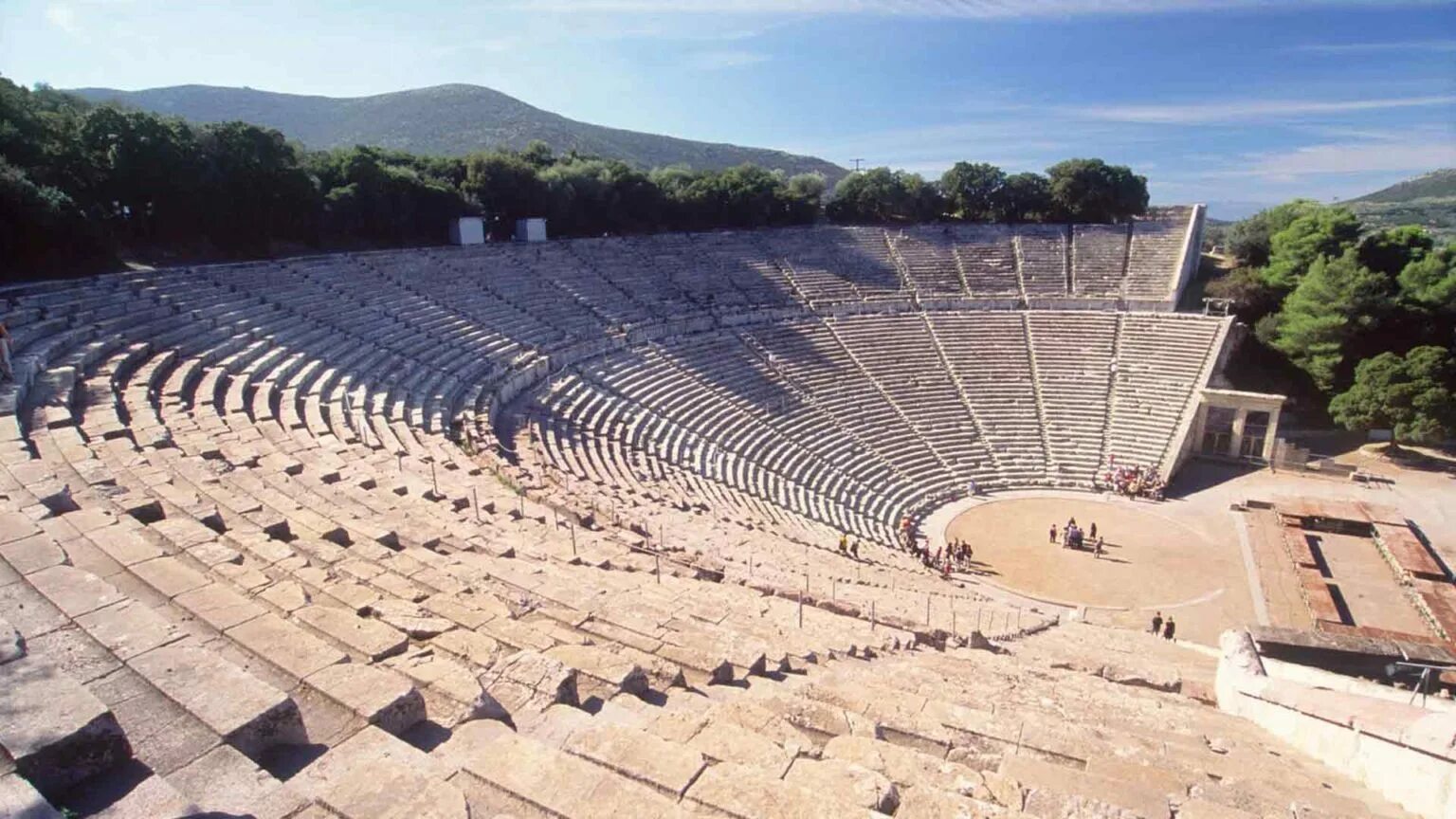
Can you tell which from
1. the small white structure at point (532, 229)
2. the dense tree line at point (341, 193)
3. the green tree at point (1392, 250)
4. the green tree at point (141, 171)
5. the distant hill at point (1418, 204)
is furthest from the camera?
the distant hill at point (1418, 204)

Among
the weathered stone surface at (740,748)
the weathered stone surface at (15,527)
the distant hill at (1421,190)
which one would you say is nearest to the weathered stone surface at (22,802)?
the weathered stone surface at (740,748)

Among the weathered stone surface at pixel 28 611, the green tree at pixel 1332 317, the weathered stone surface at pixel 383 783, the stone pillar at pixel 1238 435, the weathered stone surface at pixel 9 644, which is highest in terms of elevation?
the green tree at pixel 1332 317

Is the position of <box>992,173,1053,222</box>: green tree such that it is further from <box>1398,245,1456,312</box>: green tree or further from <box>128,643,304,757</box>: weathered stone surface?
<box>128,643,304,757</box>: weathered stone surface

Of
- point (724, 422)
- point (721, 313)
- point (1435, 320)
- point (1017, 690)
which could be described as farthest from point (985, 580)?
point (1435, 320)

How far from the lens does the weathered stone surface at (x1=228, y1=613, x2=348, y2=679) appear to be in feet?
13.8

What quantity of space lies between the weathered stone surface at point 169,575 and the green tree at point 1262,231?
150 feet

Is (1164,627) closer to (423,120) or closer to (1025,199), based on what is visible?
(1025,199)

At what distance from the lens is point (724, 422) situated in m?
24.1

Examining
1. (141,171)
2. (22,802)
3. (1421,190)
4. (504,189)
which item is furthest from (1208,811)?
(1421,190)

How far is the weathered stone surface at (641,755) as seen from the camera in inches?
139

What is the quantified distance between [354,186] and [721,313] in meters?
15.3

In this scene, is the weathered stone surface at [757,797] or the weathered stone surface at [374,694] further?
the weathered stone surface at [374,694]

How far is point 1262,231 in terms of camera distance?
1533 inches

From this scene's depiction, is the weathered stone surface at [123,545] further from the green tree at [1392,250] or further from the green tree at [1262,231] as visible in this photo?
the green tree at [1262,231]
